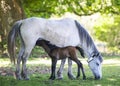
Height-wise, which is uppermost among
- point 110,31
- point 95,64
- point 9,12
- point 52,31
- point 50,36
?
point 9,12

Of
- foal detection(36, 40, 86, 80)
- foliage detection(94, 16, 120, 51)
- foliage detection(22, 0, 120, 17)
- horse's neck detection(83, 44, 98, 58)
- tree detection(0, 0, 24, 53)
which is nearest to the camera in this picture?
foal detection(36, 40, 86, 80)

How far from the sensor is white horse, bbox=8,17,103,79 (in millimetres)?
10422

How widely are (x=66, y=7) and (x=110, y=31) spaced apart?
14459 millimetres

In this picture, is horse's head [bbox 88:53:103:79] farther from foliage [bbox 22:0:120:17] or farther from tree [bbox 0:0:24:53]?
foliage [bbox 22:0:120:17]

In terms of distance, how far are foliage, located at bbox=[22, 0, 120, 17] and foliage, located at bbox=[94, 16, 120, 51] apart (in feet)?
39.5

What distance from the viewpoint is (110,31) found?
37.4 m

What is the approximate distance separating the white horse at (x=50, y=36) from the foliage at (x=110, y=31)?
24308 millimetres

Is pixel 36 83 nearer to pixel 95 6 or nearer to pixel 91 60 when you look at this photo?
pixel 91 60

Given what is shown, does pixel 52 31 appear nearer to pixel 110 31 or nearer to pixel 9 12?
pixel 9 12

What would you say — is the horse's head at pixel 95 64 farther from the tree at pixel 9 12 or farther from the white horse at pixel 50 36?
the tree at pixel 9 12

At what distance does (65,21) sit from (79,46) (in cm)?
92

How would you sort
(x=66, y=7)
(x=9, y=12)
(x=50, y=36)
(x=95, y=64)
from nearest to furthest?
1. (x=50, y=36)
2. (x=95, y=64)
3. (x=9, y=12)
4. (x=66, y=7)

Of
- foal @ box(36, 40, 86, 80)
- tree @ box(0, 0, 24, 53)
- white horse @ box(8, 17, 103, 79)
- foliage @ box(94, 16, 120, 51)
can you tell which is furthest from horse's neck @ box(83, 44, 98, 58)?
foliage @ box(94, 16, 120, 51)

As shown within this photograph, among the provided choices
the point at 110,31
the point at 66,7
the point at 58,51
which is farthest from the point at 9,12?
the point at 110,31
